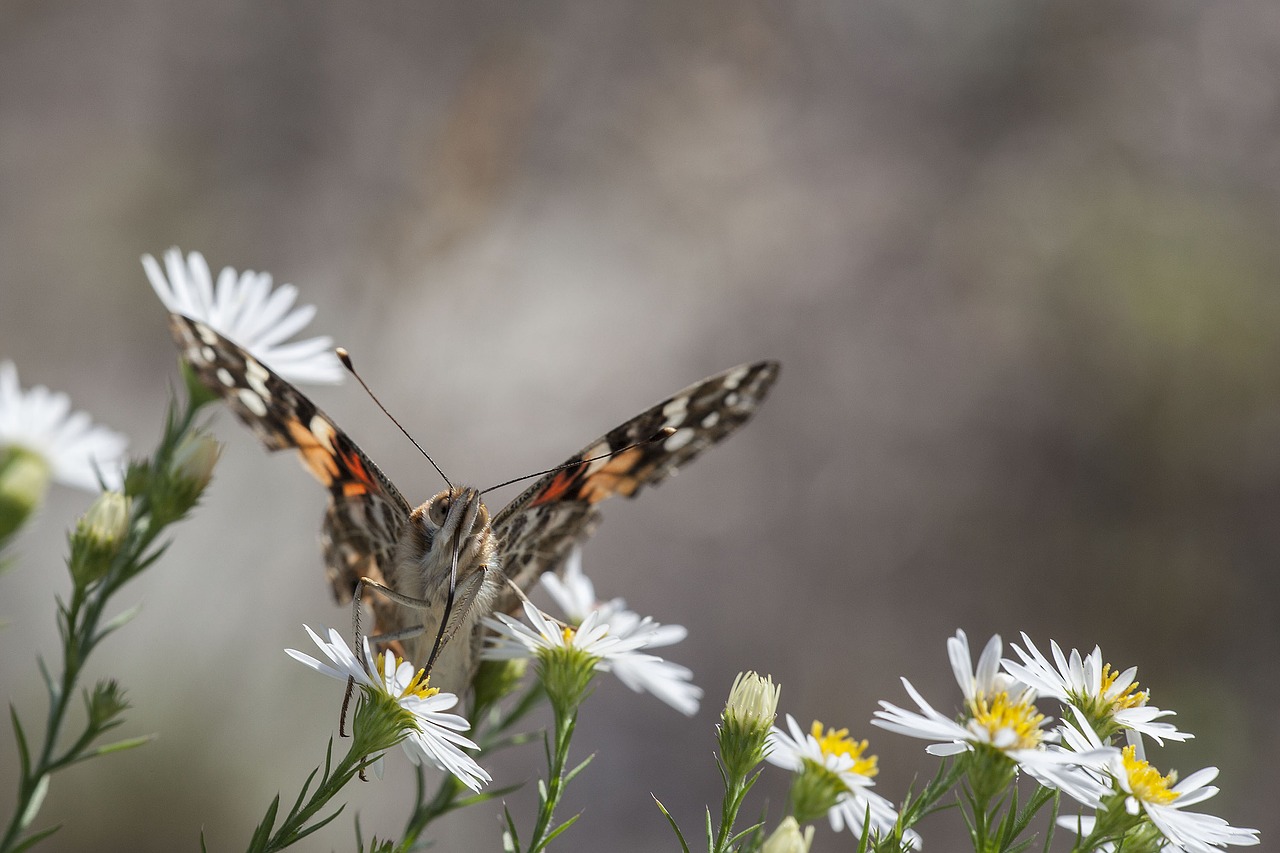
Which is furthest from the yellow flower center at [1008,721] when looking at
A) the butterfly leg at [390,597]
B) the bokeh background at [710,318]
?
the bokeh background at [710,318]

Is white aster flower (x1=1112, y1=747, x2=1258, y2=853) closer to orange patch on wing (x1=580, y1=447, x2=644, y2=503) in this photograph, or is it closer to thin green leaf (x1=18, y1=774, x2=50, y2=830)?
orange patch on wing (x1=580, y1=447, x2=644, y2=503)

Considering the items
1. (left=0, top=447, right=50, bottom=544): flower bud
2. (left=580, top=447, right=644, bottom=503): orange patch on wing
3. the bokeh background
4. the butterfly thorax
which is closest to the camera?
(left=0, top=447, right=50, bottom=544): flower bud

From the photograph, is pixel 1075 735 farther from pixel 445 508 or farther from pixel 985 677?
pixel 445 508

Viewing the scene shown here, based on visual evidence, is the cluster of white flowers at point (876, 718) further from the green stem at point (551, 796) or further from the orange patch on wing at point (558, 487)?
the orange patch on wing at point (558, 487)

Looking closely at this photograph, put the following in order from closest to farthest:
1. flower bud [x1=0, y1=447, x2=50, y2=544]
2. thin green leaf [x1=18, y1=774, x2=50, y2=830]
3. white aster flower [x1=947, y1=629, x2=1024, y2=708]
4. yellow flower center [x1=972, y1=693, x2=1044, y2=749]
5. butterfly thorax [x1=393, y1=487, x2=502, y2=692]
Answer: thin green leaf [x1=18, y1=774, x2=50, y2=830] → yellow flower center [x1=972, y1=693, x2=1044, y2=749] → white aster flower [x1=947, y1=629, x2=1024, y2=708] → flower bud [x1=0, y1=447, x2=50, y2=544] → butterfly thorax [x1=393, y1=487, x2=502, y2=692]

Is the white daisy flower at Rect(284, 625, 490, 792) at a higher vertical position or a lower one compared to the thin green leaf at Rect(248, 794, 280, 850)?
higher

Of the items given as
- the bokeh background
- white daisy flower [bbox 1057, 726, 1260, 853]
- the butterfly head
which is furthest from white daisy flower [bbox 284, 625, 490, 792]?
the bokeh background

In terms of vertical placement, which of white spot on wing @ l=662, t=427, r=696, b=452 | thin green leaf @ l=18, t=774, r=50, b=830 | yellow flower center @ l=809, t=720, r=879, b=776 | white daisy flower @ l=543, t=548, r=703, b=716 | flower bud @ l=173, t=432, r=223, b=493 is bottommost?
thin green leaf @ l=18, t=774, r=50, b=830
